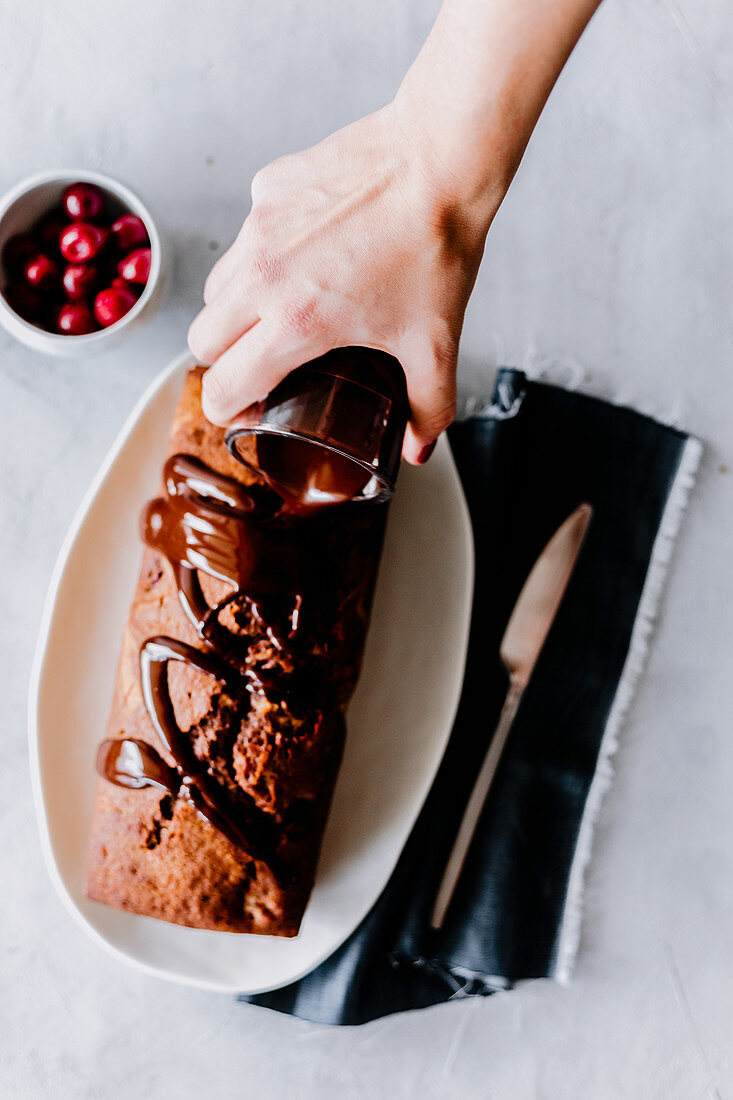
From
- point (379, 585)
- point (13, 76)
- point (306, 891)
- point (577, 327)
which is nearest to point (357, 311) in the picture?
point (379, 585)

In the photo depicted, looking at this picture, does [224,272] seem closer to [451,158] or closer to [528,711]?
[451,158]

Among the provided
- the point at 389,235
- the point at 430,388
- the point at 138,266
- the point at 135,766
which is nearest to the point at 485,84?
the point at 389,235

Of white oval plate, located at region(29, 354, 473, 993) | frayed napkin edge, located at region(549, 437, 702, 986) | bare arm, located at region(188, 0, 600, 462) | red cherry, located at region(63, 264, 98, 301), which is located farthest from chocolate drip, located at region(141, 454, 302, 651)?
frayed napkin edge, located at region(549, 437, 702, 986)

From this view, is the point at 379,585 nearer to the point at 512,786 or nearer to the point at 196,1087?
the point at 512,786

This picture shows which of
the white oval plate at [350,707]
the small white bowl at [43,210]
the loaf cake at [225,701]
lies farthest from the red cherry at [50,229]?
the loaf cake at [225,701]

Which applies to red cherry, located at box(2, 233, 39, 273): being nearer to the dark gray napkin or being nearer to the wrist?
the wrist
